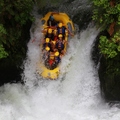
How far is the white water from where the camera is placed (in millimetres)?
7322

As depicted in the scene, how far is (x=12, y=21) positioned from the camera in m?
7.18

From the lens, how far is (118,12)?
630 cm

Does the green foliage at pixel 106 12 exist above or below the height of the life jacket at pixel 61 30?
below

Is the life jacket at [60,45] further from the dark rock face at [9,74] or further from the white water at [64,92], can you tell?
the dark rock face at [9,74]

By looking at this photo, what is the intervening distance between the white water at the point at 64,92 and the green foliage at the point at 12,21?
3.14 ft

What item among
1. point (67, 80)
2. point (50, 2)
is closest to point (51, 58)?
point (67, 80)

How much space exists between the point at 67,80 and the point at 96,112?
1.39 m

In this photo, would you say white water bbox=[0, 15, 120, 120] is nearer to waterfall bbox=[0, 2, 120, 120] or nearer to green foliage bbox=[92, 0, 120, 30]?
waterfall bbox=[0, 2, 120, 120]

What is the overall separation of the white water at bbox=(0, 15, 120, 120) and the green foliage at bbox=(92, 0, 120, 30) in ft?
3.65

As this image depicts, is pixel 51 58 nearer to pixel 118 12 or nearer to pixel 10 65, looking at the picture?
pixel 10 65

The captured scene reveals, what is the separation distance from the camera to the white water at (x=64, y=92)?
24.0 feet

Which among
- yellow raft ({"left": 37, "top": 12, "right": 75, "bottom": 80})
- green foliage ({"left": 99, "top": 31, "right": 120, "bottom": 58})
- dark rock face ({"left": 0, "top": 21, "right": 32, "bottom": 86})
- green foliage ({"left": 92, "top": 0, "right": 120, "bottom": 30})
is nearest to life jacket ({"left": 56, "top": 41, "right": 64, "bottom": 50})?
yellow raft ({"left": 37, "top": 12, "right": 75, "bottom": 80})

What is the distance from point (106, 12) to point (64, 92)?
2.92 m

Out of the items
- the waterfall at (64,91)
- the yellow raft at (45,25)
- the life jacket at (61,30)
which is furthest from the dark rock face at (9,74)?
the life jacket at (61,30)
